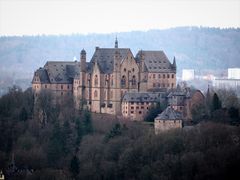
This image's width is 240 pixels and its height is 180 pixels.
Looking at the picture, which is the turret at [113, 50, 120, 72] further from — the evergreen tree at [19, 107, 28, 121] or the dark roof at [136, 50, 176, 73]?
the evergreen tree at [19, 107, 28, 121]

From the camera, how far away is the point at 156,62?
10050cm

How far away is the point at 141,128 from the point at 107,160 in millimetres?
5410

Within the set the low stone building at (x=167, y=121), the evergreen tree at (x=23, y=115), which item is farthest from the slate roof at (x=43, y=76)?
the low stone building at (x=167, y=121)

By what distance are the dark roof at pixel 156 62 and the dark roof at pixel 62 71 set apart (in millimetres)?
6396

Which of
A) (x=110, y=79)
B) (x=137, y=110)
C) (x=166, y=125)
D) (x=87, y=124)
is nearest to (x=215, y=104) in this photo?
(x=166, y=125)

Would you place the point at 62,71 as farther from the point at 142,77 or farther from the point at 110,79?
the point at 142,77

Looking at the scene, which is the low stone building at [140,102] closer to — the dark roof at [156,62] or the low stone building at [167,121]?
the low stone building at [167,121]

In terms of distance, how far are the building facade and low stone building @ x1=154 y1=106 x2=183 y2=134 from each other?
5161mm

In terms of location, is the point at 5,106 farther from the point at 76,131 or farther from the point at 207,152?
the point at 207,152

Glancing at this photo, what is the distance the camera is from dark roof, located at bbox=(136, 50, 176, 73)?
326 feet

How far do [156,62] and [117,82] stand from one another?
5.81 m

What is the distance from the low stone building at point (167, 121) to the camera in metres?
87.8

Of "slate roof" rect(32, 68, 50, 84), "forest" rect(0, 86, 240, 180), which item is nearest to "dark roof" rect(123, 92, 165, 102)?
"forest" rect(0, 86, 240, 180)

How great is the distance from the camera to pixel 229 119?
8700 centimetres
